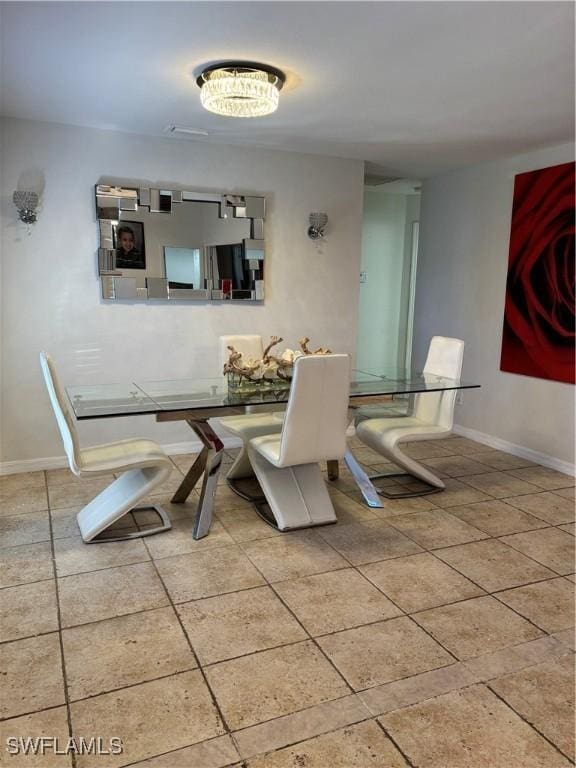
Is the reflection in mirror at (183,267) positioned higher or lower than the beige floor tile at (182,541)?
higher

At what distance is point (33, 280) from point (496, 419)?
3.79 metres

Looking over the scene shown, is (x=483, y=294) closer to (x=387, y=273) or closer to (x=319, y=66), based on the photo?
(x=387, y=273)

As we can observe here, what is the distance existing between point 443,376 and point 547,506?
3.49 ft

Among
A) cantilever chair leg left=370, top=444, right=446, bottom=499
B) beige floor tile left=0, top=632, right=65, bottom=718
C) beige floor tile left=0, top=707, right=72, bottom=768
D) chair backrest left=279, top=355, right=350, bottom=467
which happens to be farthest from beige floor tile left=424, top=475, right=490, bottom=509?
beige floor tile left=0, top=707, right=72, bottom=768

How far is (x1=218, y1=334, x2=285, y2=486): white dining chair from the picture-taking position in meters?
3.63

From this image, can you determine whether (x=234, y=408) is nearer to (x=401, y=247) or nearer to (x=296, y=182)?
(x=296, y=182)

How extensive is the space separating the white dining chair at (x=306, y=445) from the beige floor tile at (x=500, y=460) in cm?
176

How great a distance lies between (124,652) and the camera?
2.14m

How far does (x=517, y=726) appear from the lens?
1.82 m

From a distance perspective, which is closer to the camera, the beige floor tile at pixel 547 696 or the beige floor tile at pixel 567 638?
the beige floor tile at pixel 547 696

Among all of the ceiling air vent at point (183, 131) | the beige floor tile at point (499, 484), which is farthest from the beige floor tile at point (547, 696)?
the ceiling air vent at point (183, 131)

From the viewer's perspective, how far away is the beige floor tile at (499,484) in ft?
12.8

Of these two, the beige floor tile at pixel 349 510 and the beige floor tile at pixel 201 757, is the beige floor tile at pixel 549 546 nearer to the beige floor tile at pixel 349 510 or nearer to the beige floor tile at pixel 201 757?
the beige floor tile at pixel 349 510

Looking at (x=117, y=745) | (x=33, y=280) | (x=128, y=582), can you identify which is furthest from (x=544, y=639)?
(x=33, y=280)
